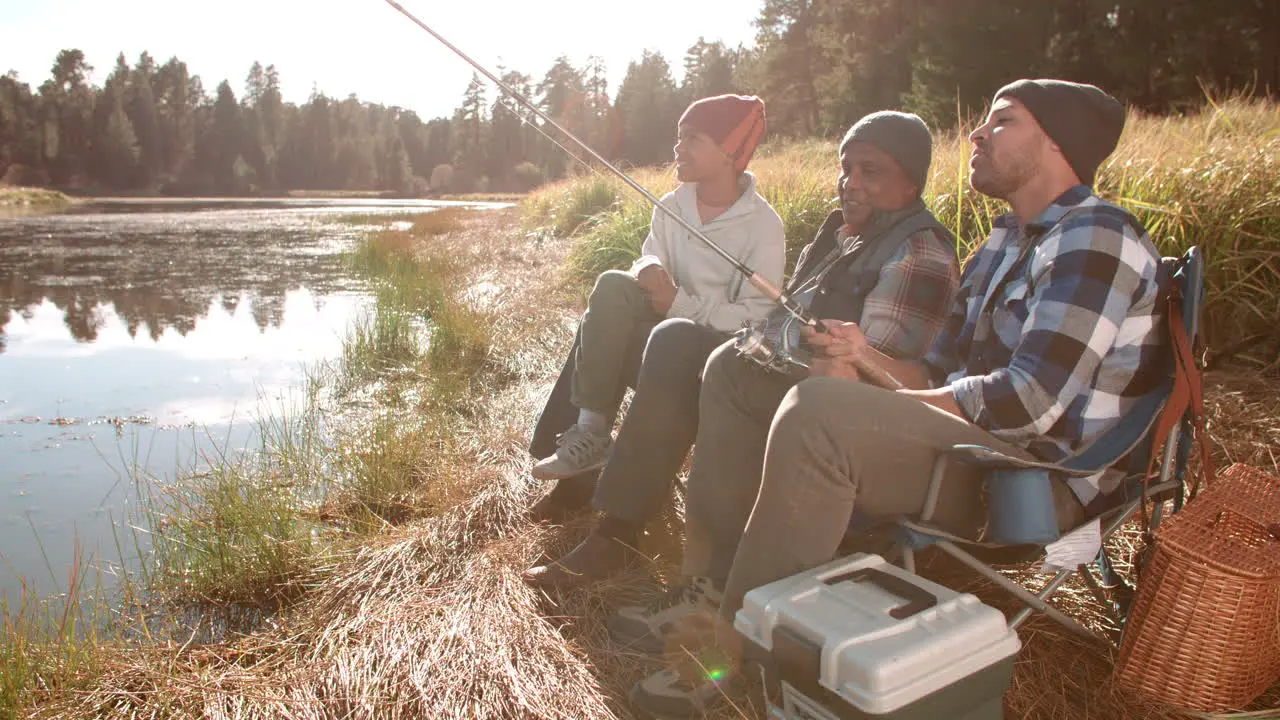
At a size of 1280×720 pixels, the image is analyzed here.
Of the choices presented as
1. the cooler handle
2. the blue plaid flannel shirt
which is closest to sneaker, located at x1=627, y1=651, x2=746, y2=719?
the cooler handle

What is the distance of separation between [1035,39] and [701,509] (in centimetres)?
2236

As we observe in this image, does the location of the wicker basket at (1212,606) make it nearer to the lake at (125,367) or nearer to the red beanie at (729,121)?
the red beanie at (729,121)

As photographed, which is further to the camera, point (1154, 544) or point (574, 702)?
point (574, 702)

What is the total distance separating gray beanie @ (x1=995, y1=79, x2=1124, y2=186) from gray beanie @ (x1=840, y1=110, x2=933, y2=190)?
1.29 ft

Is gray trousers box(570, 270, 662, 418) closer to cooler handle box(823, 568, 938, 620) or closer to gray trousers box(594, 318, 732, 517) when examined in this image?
gray trousers box(594, 318, 732, 517)

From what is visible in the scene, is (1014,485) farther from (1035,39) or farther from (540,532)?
(1035,39)

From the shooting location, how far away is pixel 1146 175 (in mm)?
3842

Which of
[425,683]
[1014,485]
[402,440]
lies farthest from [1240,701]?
[402,440]

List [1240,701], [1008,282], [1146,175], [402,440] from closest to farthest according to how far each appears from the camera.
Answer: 1. [1240,701]
2. [1008,282]
3. [402,440]
4. [1146,175]

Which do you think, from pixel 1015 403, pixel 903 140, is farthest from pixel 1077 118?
pixel 1015 403

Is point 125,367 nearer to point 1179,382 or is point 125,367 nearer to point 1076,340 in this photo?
point 1076,340

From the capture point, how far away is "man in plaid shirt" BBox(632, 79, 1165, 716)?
4.95 feet

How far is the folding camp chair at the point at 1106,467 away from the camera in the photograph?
1469mm

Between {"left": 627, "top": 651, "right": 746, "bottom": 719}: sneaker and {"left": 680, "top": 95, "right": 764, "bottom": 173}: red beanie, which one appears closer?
{"left": 627, "top": 651, "right": 746, "bottom": 719}: sneaker
